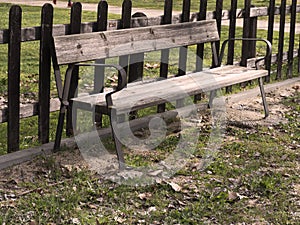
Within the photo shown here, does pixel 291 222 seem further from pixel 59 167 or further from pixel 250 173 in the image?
pixel 59 167

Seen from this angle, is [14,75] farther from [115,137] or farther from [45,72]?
[115,137]

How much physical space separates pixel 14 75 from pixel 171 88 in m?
1.45

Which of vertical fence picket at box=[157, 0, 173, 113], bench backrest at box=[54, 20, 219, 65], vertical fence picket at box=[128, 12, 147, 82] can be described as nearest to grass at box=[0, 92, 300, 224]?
bench backrest at box=[54, 20, 219, 65]

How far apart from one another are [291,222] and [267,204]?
34 centimetres

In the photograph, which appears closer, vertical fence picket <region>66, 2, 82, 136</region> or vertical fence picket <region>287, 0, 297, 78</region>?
vertical fence picket <region>66, 2, 82, 136</region>

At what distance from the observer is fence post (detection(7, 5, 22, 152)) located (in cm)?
550

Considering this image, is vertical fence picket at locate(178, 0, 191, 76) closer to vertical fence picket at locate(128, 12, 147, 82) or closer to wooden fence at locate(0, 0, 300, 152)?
wooden fence at locate(0, 0, 300, 152)

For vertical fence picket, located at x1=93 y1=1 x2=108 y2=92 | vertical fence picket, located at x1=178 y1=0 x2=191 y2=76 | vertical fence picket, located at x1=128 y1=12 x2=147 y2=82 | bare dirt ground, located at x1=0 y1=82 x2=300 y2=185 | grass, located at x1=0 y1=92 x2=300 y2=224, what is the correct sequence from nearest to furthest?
grass, located at x1=0 y1=92 x2=300 y2=224 → bare dirt ground, located at x1=0 y1=82 x2=300 y2=185 → vertical fence picket, located at x1=93 y1=1 x2=108 y2=92 → vertical fence picket, located at x1=128 y1=12 x2=147 y2=82 → vertical fence picket, located at x1=178 y1=0 x2=191 y2=76

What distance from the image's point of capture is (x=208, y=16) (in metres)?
7.75

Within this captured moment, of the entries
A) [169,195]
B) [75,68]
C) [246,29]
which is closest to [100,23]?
[75,68]

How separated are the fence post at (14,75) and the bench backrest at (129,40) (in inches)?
12.7

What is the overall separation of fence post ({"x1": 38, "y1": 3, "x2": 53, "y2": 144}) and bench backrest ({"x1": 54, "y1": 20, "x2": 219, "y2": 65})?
12 centimetres

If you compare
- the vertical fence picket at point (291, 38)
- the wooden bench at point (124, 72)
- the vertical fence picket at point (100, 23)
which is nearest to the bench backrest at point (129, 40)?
the wooden bench at point (124, 72)

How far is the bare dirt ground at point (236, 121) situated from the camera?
547 centimetres
